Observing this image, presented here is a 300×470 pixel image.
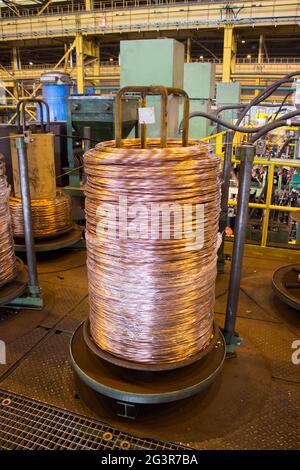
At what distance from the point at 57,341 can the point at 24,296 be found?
0.55 meters

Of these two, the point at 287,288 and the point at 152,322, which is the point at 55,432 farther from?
the point at 287,288

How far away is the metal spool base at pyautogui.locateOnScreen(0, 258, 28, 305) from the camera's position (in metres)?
2.35

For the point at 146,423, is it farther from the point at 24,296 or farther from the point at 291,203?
the point at 291,203

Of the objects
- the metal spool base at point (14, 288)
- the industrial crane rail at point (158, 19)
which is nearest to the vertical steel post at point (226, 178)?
the metal spool base at point (14, 288)

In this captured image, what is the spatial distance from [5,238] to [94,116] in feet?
7.42

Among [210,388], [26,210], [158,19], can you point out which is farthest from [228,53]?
[210,388]

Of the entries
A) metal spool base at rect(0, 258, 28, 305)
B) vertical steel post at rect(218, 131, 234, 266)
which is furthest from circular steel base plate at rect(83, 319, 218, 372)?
vertical steel post at rect(218, 131, 234, 266)

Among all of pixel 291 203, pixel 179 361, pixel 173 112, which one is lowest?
pixel 291 203

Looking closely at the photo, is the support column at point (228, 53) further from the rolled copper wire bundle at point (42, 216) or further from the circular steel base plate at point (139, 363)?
the circular steel base plate at point (139, 363)

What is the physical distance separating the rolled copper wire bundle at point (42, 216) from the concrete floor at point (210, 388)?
0.75 metres

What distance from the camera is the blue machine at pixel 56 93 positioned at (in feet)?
31.0

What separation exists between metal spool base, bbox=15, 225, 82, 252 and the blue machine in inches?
260

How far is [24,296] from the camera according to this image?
259cm

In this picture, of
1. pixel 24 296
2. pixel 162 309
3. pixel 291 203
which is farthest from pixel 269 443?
pixel 291 203
